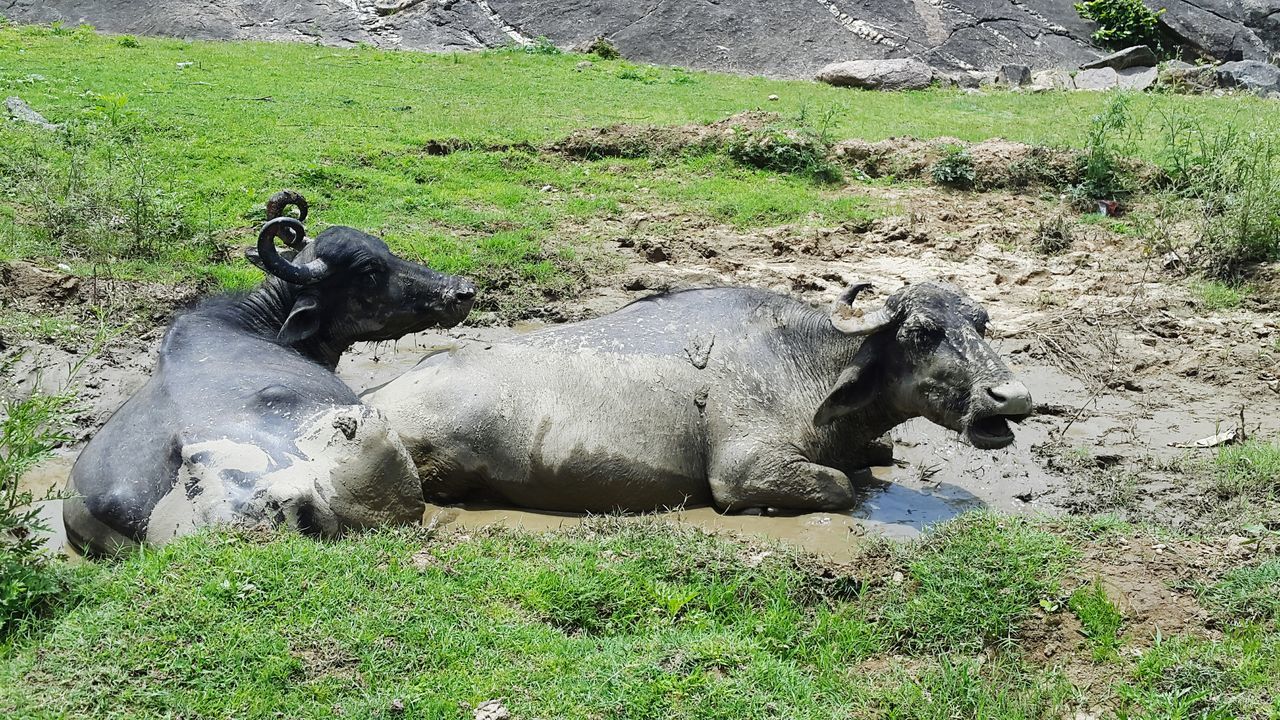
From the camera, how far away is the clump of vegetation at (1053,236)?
448 inches

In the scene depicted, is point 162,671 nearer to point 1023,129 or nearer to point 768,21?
point 1023,129

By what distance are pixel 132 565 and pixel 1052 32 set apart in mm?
30276

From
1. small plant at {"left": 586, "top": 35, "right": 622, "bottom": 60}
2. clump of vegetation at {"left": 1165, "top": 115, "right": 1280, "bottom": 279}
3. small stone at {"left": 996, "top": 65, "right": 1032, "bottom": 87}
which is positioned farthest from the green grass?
small plant at {"left": 586, "top": 35, "right": 622, "bottom": 60}

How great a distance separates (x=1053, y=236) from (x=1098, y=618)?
7397mm

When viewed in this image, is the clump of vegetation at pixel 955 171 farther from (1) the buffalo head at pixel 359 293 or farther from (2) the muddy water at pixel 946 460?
(1) the buffalo head at pixel 359 293

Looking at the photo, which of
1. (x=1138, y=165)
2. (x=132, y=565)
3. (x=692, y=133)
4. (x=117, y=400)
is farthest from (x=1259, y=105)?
(x=132, y=565)

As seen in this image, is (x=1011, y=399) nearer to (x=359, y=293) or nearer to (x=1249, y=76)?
→ (x=359, y=293)

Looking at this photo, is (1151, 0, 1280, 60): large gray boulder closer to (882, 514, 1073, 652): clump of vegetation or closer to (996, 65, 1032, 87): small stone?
(996, 65, 1032, 87): small stone

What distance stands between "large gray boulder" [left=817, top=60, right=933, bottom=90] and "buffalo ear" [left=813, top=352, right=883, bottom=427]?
16.8m

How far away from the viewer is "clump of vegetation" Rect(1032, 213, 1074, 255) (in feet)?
37.3

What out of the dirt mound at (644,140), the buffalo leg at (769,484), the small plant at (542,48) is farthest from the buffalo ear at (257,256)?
the small plant at (542,48)

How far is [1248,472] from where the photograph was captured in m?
6.74

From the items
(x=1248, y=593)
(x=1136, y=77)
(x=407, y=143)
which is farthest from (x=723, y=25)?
(x=1248, y=593)

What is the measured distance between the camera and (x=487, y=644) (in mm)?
4523
